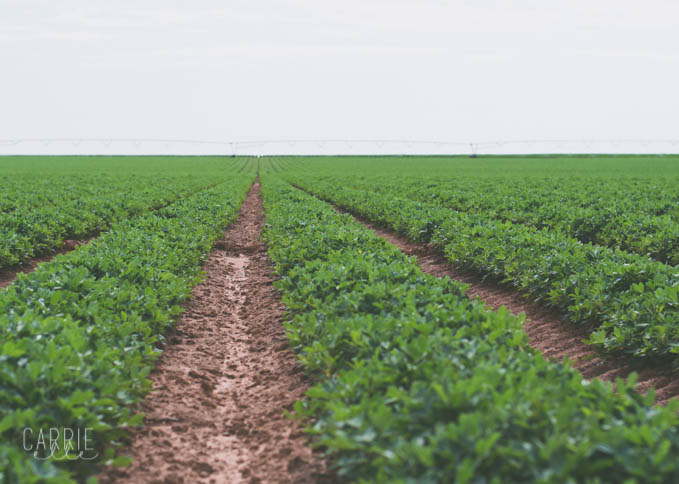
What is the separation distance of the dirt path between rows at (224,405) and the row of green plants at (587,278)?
4003 mm

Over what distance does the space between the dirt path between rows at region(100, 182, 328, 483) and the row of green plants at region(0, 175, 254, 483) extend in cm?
32

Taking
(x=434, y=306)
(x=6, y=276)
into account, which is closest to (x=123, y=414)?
(x=434, y=306)

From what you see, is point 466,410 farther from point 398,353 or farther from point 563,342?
point 563,342

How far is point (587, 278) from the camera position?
7.38 m

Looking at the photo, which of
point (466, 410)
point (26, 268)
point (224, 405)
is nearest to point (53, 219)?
point (26, 268)

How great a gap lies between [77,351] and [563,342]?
587cm

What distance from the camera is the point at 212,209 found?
55.1ft

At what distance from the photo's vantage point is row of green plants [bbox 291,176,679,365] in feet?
19.5

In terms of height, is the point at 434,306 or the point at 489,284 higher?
the point at 434,306

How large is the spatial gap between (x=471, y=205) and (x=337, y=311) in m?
15.5

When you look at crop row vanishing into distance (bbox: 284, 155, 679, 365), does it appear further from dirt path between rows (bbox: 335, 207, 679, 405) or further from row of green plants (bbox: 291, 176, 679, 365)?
dirt path between rows (bbox: 335, 207, 679, 405)

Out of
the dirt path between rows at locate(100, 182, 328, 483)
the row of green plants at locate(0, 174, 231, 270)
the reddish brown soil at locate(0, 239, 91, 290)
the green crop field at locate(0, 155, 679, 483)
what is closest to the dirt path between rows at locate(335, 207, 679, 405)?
the green crop field at locate(0, 155, 679, 483)

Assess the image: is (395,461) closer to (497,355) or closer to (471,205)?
(497,355)

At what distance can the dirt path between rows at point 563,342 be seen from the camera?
5527 mm
